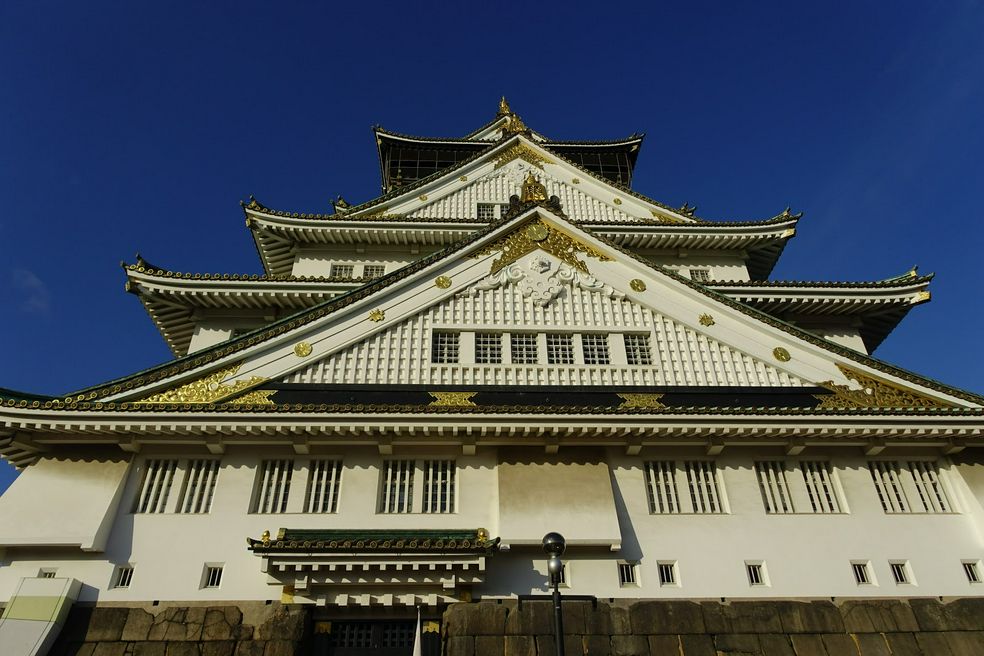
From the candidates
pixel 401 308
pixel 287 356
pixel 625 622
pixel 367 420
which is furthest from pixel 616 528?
pixel 287 356

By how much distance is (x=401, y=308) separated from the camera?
48.7ft

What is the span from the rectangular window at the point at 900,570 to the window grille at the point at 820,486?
1419mm

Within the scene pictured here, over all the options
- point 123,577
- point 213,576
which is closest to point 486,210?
point 213,576

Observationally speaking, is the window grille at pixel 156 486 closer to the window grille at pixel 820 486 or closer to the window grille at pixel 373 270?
the window grille at pixel 373 270

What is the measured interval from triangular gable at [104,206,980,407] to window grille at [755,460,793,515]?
7.74 feet

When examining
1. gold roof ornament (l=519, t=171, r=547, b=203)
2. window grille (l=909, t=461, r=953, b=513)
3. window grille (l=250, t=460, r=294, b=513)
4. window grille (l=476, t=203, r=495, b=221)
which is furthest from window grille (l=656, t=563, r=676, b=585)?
window grille (l=476, t=203, r=495, b=221)

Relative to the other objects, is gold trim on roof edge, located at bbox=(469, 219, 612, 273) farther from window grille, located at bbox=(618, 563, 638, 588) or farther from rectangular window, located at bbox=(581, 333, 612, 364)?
window grille, located at bbox=(618, 563, 638, 588)

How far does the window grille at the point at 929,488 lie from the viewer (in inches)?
506

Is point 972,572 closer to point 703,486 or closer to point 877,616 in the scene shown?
point 877,616

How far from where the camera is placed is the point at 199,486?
480 inches

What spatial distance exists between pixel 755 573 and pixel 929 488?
16.3ft

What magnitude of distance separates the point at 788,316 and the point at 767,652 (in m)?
12.3

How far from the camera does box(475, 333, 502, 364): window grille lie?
1465 centimetres

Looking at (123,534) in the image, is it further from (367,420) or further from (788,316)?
(788,316)
